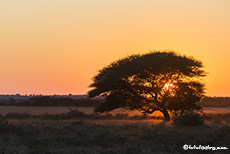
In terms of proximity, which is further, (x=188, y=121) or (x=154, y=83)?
(x=154, y=83)

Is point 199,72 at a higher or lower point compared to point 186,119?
higher

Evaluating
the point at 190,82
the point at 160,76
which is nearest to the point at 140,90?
the point at 160,76

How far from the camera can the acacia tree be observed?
38625mm

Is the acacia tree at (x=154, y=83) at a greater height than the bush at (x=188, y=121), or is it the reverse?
the acacia tree at (x=154, y=83)

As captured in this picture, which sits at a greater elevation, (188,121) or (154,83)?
(154,83)

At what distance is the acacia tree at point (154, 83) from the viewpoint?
127 feet

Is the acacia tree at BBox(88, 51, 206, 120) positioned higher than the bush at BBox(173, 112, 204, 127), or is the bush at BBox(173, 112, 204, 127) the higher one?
the acacia tree at BBox(88, 51, 206, 120)

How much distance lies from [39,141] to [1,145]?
226 centimetres

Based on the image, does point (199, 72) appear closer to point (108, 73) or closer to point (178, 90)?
point (178, 90)

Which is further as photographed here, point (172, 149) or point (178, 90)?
point (178, 90)

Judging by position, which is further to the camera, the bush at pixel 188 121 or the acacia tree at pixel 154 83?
the acacia tree at pixel 154 83

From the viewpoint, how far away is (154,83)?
130 feet

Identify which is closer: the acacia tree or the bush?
the bush

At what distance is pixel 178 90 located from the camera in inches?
1527
